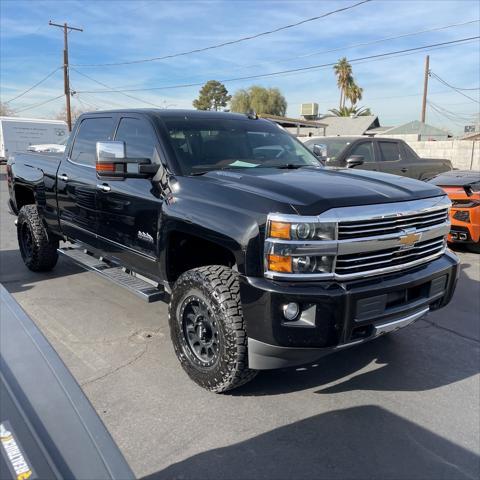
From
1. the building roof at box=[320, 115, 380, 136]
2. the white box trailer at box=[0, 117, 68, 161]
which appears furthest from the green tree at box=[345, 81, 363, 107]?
the white box trailer at box=[0, 117, 68, 161]

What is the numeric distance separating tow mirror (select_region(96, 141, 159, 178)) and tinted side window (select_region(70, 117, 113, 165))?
0.99m

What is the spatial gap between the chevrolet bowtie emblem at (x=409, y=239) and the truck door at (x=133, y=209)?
1.75m

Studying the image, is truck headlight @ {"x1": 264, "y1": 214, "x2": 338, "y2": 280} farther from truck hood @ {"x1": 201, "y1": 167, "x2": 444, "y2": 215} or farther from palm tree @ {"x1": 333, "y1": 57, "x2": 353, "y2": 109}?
palm tree @ {"x1": 333, "y1": 57, "x2": 353, "y2": 109}

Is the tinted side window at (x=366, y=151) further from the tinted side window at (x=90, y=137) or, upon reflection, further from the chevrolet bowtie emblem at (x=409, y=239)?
the chevrolet bowtie emblem at (x=409, y=239)

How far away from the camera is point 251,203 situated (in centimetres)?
285

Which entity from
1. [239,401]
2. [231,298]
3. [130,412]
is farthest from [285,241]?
[130,412]

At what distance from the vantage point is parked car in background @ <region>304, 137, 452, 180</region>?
360 inches

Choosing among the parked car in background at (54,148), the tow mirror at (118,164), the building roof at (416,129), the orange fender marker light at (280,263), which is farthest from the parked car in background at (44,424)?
the building roof at (416,129)

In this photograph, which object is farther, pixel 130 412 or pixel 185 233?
pixel 185 233

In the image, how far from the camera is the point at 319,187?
3.02m

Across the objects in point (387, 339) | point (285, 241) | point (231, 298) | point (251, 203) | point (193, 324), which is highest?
point (251, 203)

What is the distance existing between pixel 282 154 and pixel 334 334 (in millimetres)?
2114

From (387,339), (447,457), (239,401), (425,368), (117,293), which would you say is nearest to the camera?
(447,457)

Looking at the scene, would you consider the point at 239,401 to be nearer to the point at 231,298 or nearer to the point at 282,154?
the point at 231,298
